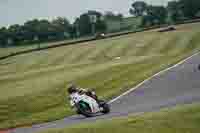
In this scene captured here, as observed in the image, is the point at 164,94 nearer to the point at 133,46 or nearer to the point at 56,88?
the point at 56,88

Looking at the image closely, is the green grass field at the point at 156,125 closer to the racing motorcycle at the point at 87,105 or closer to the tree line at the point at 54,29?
the racing motorcycle at the point at 87,105

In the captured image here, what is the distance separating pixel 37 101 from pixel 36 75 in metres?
17.4

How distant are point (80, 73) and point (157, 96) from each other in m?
16.4

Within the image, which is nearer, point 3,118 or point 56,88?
point 3,118

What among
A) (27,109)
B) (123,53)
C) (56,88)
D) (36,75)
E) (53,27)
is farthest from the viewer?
(53,27)

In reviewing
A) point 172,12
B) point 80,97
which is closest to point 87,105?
point 80,97

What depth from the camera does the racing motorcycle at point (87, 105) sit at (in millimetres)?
20625

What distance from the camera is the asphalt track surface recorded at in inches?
799

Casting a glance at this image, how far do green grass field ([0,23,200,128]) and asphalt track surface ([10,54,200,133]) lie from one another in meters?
1.40

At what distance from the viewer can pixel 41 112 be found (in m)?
26.5

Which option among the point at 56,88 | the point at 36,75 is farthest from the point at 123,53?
the point at 56,88

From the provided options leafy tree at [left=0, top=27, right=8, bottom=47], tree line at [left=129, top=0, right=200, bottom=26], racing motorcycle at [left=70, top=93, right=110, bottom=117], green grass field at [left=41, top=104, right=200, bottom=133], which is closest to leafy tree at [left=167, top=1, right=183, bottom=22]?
tree line at [left=129, top=0, right=200, bottom=26]

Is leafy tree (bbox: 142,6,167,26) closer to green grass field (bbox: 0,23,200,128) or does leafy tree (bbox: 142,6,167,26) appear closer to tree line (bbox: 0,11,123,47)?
tree line (bbox: 0,11,123,47)

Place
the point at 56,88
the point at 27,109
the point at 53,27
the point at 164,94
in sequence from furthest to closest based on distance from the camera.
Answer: the point at 53,27 → the point at 56,88 → the point at 27,109 → the point at 164,94
